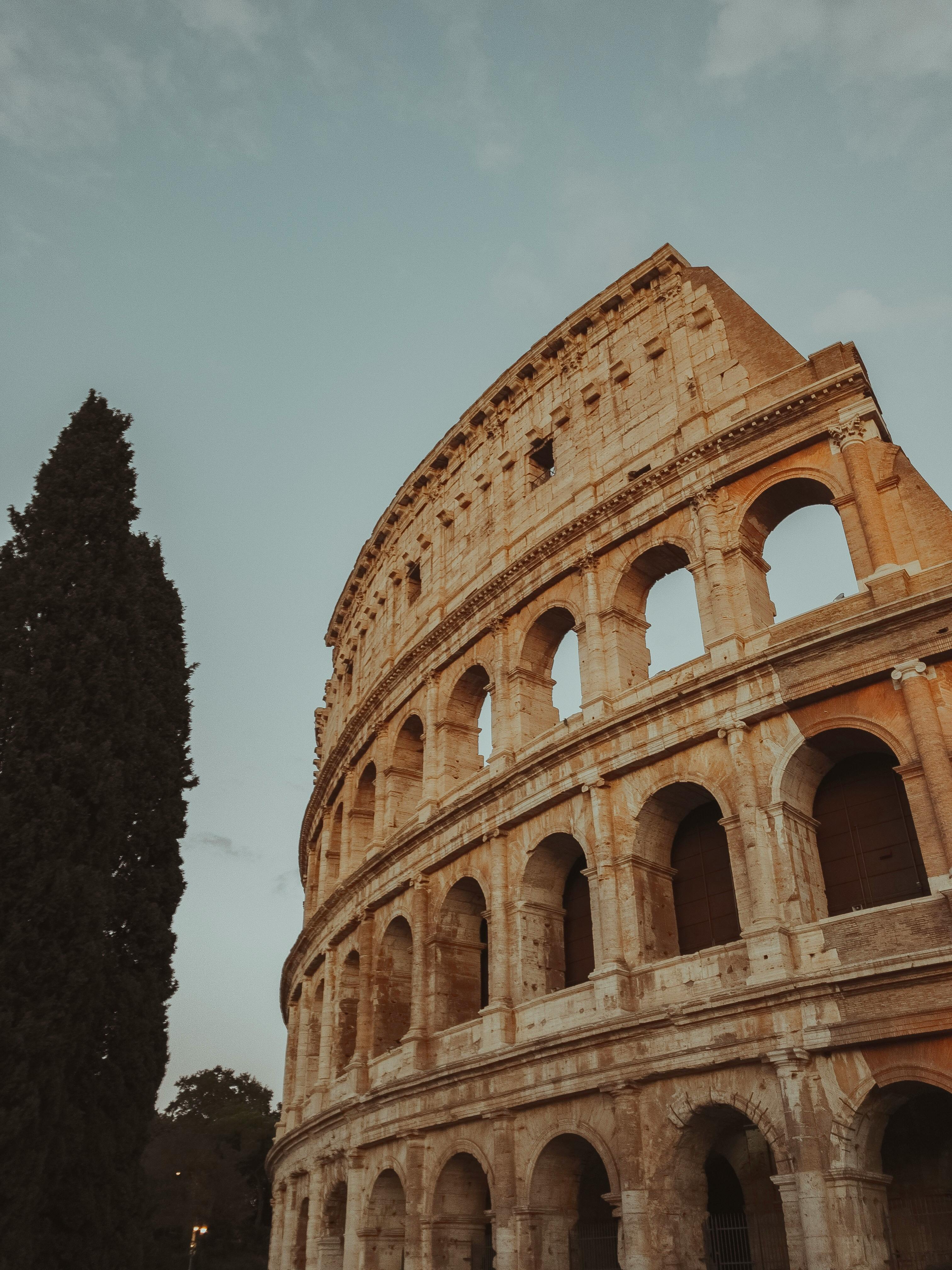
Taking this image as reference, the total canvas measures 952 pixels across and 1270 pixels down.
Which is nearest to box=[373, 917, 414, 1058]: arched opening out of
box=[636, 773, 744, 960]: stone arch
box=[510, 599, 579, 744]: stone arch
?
box=[510, 599, 579, 744]: stone arch

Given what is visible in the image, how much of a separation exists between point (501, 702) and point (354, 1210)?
9.00 meters

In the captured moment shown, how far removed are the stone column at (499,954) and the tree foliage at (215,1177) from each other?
30.2 metres

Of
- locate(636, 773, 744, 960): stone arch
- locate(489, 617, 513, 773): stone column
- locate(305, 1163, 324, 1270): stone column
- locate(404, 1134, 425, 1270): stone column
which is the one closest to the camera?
locate(636, 773, 744, 960): stone arch

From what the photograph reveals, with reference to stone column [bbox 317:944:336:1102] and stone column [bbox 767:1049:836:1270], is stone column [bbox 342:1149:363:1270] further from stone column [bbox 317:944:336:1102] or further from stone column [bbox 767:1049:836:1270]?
stone column [bbox 767:1049:836:1270]

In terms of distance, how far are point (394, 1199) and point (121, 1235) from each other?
7.37 m

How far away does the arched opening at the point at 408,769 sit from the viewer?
21.6 metres

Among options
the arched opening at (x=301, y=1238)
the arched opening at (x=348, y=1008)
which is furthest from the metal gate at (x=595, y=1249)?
the arched opening at (x=301, y=1238)

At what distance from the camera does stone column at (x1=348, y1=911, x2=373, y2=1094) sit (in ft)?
61.7

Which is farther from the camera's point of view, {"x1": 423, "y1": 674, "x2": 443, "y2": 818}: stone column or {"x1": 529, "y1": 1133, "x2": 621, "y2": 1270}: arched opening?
{"x1": 423, "y1": 674, "x2": 443, "y2": 818}: stone column

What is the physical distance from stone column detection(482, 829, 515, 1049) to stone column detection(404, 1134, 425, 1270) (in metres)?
2.32

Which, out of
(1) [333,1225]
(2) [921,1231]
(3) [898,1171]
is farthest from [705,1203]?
(1) [333,1225]

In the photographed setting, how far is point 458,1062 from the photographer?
50.5 feet

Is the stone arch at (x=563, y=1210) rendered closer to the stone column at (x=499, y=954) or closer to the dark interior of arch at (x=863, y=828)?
the stone column at (x=499, y=954)

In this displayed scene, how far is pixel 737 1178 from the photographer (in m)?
13.8
